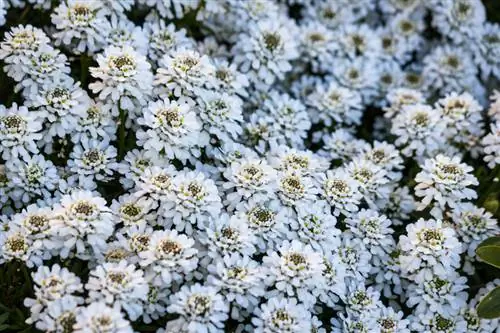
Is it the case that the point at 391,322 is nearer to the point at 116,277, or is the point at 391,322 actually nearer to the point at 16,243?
the point at 116,277

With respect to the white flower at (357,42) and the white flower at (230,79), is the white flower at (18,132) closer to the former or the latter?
the white flower at (230,79)

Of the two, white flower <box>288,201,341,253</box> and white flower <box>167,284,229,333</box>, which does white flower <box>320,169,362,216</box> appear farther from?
white flower <box>167,284,229,333</box>

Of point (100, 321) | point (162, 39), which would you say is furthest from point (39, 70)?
point (100, 321)

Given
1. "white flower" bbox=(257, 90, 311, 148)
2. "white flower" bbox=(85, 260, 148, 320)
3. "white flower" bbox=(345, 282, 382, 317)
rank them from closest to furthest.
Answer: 1. "white flower" bbox=(85, 260, 148, 320)
2. "white flower" bbox=(345, 282, 382, 317)
3. "white flower" bbox=(257, 90, 311, 148)

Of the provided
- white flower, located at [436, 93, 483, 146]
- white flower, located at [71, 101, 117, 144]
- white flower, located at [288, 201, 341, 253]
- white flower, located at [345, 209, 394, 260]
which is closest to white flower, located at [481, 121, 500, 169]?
white flower, located at [436, 93, 483, 146]

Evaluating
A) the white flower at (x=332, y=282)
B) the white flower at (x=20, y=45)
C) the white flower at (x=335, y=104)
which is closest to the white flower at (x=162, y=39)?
the white flower at (x=20, y=45)

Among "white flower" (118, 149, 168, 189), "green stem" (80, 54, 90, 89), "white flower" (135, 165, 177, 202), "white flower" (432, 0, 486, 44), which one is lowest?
"white flower" (135, 165, 177, 202)

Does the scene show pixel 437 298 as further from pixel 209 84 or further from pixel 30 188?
pixel 30 188

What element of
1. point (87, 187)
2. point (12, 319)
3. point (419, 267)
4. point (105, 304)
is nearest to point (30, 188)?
point (87, 187)
